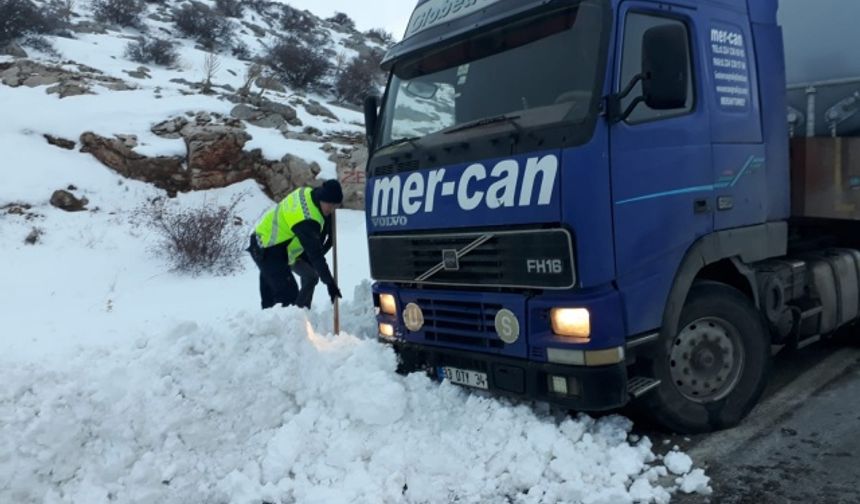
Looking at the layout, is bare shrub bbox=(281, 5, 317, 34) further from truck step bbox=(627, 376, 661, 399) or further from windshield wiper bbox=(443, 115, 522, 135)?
truck step bbox=(627, 376, 661, 399)

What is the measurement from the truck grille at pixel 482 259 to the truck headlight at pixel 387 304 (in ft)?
0.41

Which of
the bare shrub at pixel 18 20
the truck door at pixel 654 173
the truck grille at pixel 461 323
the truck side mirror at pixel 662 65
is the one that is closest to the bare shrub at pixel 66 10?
the bare shrub at pixel 18 20

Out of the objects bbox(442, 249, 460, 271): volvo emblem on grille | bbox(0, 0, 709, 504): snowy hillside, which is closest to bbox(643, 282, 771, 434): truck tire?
bbox(0, 0, 709, 504): snowy hillside

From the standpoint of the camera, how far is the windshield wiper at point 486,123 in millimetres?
3887

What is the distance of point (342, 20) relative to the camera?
54938 millimetres

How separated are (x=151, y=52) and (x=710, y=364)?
26169 mm

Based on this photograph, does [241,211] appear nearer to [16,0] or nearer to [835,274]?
[835,274]

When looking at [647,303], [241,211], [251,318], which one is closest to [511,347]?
[647,303]

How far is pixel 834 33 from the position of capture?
541 centimetres

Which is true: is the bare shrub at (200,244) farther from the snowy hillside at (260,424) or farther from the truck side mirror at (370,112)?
the truck side mirror at (370,112)

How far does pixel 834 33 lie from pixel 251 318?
5.19 m

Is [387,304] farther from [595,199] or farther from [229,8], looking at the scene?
[229,8]

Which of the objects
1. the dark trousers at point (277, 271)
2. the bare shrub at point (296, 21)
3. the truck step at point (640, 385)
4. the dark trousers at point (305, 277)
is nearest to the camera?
the truck step at point (640, 385)

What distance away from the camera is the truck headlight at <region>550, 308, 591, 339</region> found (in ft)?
12.0
